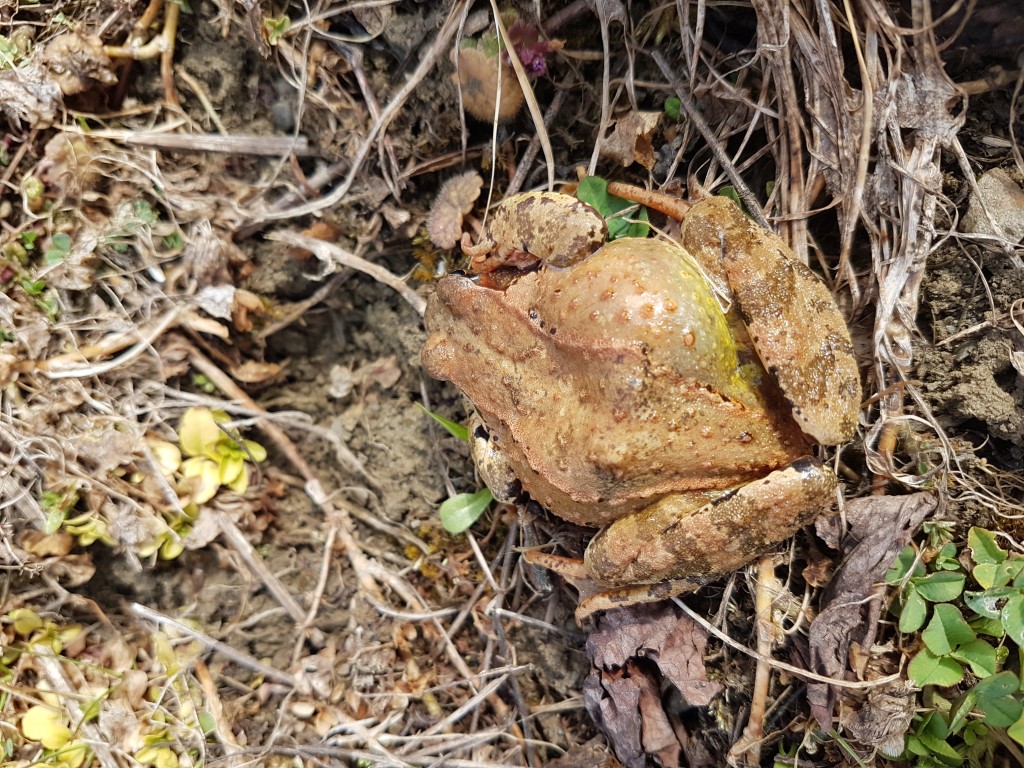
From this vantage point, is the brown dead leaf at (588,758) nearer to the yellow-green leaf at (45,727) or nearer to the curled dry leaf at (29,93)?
the yellow-green leaf at (45,727)

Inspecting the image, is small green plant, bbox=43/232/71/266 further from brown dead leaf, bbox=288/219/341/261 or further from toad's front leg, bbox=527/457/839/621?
toad's front leg, bbox=527/457/839/621

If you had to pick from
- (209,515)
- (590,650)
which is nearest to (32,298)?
(209,515)

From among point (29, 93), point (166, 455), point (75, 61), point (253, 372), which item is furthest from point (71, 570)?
point (75, 61)

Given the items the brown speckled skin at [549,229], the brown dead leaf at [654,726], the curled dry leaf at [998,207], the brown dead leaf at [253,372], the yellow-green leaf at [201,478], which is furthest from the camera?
the brown dead leaf at [253,372]

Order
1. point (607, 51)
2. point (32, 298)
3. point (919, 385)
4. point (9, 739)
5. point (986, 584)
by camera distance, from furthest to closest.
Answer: point (32, 298) → point (9, 739) → point (607, 51) → point (919, 385) → point (986, 584)

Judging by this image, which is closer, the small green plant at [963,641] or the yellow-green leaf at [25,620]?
the small green plant at [963,641]

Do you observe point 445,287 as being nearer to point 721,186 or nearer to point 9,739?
point 721,186

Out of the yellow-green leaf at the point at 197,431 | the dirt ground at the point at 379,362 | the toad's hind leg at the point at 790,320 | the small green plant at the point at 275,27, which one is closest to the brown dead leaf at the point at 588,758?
the dirt ground at the point at 379,362
